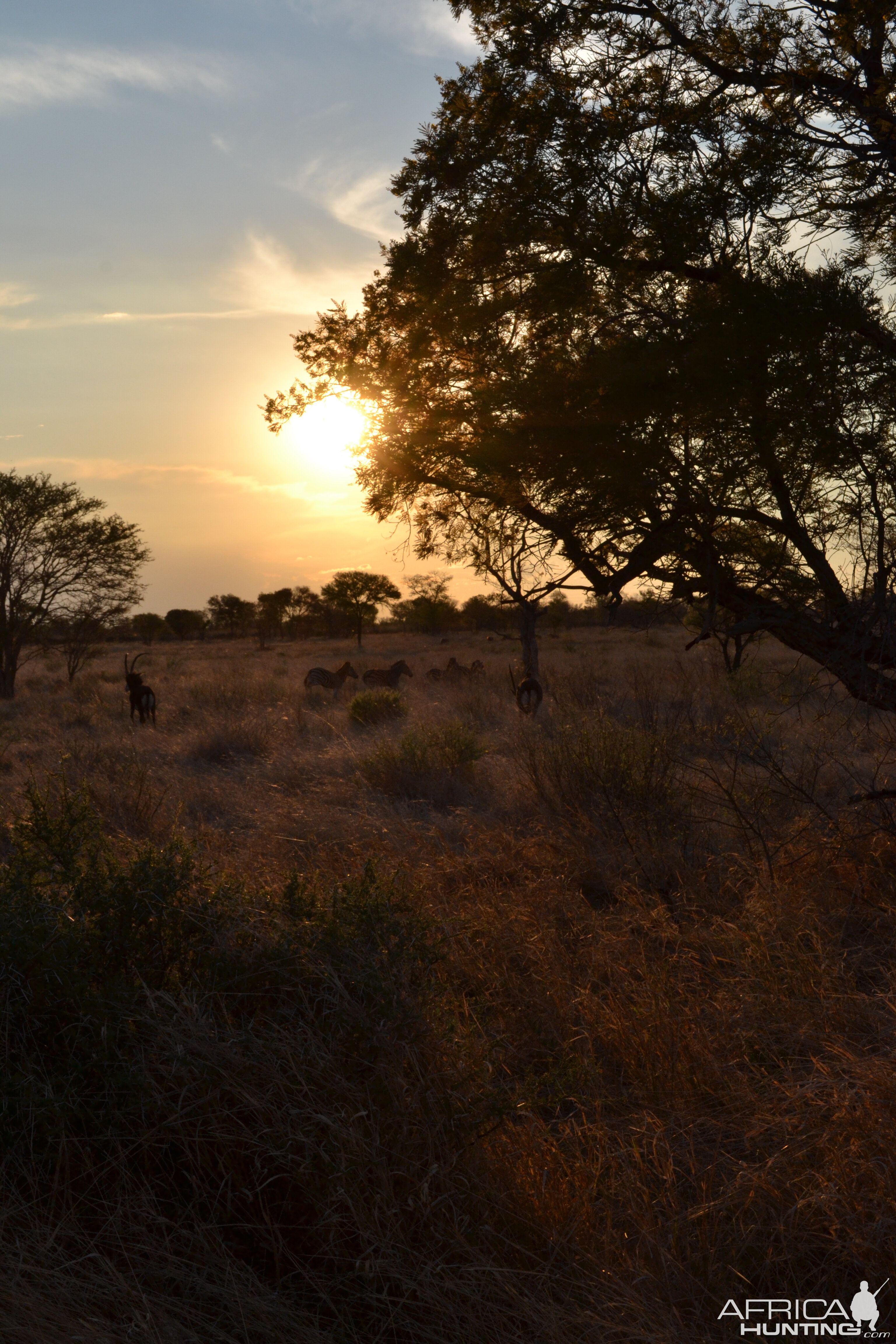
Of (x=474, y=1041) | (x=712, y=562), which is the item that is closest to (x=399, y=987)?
(x=474, y=1041)

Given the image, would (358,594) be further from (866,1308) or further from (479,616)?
(866,1308)

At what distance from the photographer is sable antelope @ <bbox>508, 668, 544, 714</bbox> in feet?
42.2

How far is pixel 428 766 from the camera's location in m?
8.83

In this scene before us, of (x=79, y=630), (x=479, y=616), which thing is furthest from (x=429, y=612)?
(x=79, y=630)

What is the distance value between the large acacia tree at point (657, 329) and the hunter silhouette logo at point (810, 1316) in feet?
10.2

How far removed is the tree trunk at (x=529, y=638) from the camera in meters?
14.2

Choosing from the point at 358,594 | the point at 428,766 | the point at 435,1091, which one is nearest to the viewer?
the point at 435,1091

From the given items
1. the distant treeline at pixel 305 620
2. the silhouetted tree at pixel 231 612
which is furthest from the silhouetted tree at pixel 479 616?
the silhouetted tree at pixel 231 612

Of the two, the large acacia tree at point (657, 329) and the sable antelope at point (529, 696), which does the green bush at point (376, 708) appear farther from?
the large acacia tree at point (657, 329)

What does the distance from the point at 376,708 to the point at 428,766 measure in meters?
5.19

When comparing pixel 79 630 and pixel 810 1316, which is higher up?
pixel 79 630

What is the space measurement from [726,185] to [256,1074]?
5229 millimetres

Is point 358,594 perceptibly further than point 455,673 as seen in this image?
Yes

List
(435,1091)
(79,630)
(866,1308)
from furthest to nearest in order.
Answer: (79,630)
(435,1091)
(866,1308)
